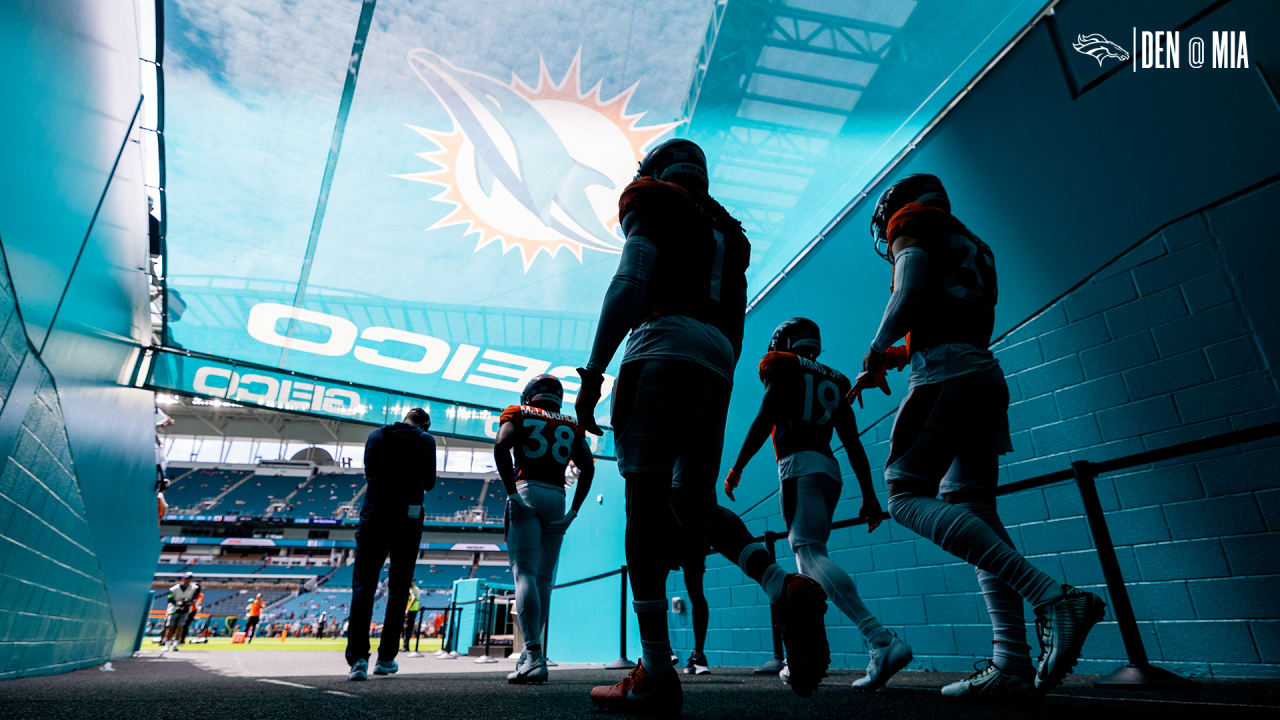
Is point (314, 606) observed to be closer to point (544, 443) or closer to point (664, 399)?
point (544, 443)

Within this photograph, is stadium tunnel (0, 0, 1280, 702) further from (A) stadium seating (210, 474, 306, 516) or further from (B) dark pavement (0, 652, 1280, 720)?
(A) stadium seating (210, 474, 306, 516)

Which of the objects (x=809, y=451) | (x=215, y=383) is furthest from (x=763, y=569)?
(x=215, y=383)

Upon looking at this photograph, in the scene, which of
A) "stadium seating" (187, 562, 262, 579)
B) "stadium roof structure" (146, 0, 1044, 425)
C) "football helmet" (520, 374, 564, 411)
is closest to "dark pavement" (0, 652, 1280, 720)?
"football helmet" (520, 374, 564, 411)

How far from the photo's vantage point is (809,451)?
2693mm

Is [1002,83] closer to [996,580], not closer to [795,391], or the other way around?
[795,391]

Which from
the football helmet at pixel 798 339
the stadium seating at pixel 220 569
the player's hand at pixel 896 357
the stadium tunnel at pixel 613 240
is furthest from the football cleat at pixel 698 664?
the stadium seating at pixel 220 569

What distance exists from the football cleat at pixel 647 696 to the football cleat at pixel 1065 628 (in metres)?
0.91

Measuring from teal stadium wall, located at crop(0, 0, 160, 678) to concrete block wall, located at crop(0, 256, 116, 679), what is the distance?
0.5 inches

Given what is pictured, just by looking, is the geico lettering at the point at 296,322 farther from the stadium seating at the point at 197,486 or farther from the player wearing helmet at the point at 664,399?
the stadium seating at the point at 197,486

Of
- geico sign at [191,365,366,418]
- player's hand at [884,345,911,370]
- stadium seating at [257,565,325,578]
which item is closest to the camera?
player's hand at [884,345,911,370]

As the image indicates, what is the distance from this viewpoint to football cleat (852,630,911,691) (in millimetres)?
2059

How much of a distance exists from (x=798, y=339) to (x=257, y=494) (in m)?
40.7

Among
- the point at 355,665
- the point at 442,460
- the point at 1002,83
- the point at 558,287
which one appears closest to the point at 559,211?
the point at 558,287

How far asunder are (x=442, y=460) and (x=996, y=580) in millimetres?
40698
